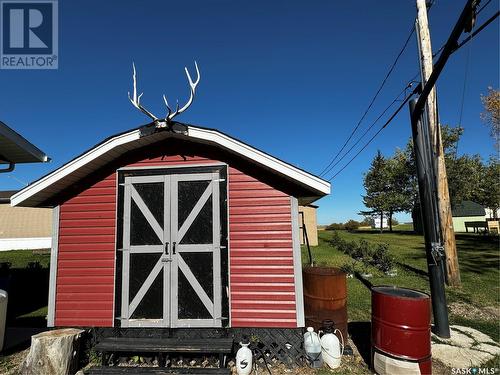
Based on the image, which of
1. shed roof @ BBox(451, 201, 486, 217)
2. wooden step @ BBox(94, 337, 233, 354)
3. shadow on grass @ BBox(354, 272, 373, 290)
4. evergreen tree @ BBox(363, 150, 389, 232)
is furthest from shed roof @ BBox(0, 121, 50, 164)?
shed roof @ BBox(451, 201, 486, 217)

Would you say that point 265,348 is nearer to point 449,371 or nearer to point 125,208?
point 449,371

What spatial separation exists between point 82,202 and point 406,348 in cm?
584

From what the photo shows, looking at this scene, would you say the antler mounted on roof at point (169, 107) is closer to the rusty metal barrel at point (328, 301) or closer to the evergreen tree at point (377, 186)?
the rusty metal barrel at point (328, 301)

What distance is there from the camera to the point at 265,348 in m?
4.93

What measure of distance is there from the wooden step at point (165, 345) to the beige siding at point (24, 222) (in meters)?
26.7

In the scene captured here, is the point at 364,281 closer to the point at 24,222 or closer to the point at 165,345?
the point at 165,345

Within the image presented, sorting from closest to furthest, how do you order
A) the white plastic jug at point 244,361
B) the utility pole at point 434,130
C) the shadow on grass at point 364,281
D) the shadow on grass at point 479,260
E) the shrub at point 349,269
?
the white plastic jug at point 244,361 → the utility pole at point 434,130 → the shadow on grass at point 364,281 → the shrub at point 349,269 → the shadow on grass at point 479,260

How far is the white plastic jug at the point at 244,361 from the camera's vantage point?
454cm

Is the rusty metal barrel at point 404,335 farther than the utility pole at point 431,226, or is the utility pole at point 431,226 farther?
the utility pole at point 431,226

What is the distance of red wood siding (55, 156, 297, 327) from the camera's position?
16.5 ft

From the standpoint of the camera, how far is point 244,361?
15.0ft

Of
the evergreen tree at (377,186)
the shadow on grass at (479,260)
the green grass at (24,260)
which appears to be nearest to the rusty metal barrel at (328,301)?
the shadow on grass at (479,260)

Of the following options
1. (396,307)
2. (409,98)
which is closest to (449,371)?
(396,307)

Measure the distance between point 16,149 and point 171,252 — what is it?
5.09 metres
